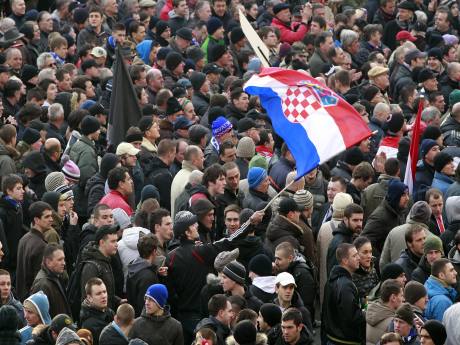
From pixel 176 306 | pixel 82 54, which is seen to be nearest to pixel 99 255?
pixel 176 306

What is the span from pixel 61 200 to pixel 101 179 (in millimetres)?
1046

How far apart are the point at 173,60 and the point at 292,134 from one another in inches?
306

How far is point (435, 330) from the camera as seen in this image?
1474 centimetres

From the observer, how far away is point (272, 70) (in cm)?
1766

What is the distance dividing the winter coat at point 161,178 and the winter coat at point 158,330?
4206 millimetres

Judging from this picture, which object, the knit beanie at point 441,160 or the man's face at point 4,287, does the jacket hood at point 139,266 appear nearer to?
the man's face at point 4,287

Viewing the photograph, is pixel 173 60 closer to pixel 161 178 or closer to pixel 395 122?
pixel 395 122

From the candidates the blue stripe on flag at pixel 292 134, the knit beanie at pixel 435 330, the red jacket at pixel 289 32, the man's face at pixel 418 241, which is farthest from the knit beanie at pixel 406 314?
the red jacket at pixel 289 32

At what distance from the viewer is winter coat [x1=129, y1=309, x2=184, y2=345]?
50.6 feet

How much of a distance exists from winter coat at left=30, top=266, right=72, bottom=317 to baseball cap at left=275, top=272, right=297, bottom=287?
2163 millimetres

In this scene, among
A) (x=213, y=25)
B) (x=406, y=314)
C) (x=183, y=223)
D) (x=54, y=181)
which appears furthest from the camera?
(x=213, y=25)

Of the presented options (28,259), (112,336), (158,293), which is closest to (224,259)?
(158,293)

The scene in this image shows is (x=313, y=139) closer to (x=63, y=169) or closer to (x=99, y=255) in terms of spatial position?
(x=99, y=255)

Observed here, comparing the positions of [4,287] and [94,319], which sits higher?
[4,287]
